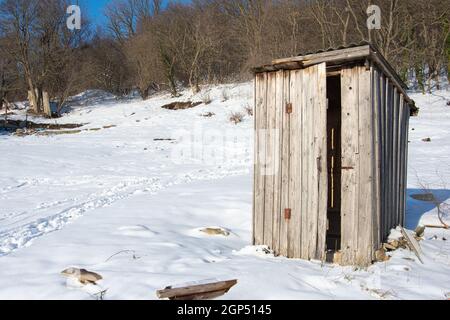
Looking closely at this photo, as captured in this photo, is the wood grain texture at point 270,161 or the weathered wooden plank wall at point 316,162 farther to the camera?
the wood grain texture at point 270,161

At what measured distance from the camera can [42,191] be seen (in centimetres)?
1014

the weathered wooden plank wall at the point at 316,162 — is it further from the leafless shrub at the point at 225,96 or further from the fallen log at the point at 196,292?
the leafless shrub at the point at 225,96

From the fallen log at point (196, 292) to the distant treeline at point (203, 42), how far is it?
904 inches

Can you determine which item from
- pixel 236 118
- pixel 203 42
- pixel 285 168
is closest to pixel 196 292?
pixel 285 168

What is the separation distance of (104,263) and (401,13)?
25.5m

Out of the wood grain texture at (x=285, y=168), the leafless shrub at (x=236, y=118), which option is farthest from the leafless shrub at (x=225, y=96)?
the wood grain texture at (x=285, y=168)

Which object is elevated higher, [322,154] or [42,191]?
[322,154]

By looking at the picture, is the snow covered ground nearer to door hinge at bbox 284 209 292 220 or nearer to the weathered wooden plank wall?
the weathered wooden plank wall

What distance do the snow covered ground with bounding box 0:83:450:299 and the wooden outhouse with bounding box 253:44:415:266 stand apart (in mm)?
378

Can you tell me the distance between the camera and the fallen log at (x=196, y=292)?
381 centimetres

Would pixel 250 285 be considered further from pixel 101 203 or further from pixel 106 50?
pixel 106 50

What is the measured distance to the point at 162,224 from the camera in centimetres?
698

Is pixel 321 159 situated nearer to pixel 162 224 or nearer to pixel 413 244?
pixel 413 244

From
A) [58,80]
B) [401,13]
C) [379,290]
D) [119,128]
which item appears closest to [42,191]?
[379,290]
